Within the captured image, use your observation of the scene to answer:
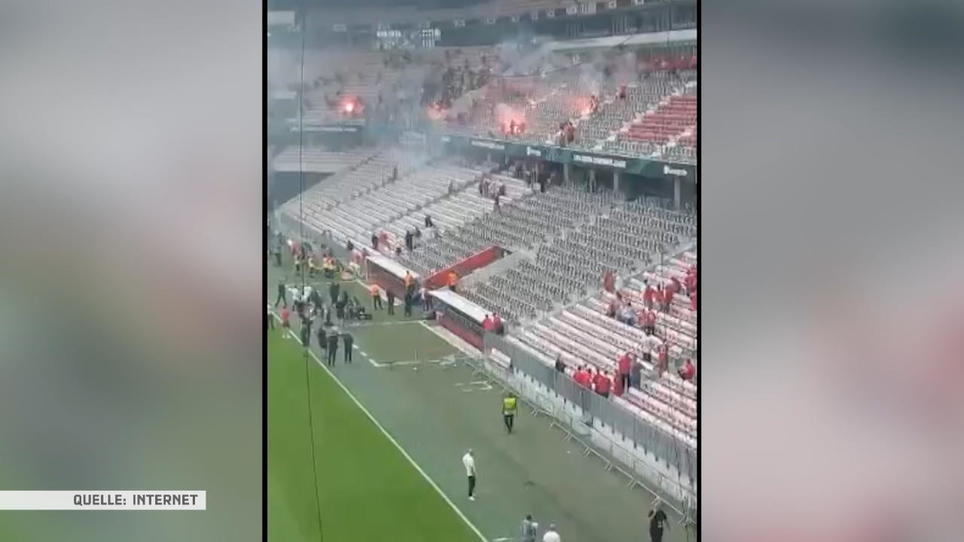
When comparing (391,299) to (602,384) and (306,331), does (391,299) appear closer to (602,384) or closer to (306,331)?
(306,331)

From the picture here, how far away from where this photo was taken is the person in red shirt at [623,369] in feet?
8.93

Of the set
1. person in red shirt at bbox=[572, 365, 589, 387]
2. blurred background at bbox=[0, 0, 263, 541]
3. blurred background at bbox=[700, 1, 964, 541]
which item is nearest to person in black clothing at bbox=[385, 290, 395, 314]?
blurred background at bbox=[0, 0, 263, 541]

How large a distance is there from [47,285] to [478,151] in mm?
1106

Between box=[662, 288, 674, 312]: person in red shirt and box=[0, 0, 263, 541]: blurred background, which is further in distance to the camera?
box=[662, 288, 674, 312]: person in red shirt

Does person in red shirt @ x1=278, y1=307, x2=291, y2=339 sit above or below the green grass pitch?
above

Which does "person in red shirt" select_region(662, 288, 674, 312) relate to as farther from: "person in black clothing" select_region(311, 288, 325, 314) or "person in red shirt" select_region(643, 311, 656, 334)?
"person in black clothing" select_region(311, 288, 325, 314)

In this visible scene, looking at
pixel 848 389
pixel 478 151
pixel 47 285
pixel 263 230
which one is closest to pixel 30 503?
pixel 47 285

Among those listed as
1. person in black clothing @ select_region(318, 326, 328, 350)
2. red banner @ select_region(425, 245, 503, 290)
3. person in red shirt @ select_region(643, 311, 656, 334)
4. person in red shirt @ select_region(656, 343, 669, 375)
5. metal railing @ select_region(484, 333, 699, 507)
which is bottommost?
metal railing @ select_region(484, 333, 699, 507)

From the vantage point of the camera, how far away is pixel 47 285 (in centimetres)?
263
